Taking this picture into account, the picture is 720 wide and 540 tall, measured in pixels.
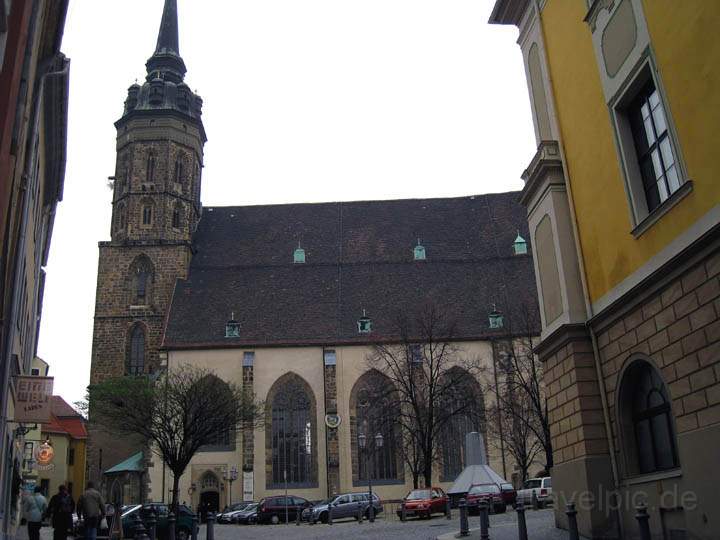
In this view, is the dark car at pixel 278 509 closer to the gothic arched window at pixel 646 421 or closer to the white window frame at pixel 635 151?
the gothic arched window at pixel 646 421

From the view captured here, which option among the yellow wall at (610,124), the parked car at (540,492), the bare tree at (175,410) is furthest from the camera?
the bare tree at (175,410)

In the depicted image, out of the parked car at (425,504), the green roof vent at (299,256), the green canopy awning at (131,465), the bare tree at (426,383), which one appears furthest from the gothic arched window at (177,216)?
the parked car at (425,504)

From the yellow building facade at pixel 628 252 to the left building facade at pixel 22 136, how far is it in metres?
8.56

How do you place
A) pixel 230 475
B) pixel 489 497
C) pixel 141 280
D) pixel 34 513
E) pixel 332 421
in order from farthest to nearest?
pixel 141 280, pixel 332 421, pixel 230 475, pixel 489 497, pixel 34 513

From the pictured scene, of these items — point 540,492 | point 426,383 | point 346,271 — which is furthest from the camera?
point 346,271

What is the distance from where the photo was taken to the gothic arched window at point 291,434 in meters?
40.7

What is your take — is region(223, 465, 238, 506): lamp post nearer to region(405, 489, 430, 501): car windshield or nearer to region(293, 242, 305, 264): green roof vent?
region(293, 242, 305, 264): green roof vent

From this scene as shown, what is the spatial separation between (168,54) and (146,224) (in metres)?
12.9

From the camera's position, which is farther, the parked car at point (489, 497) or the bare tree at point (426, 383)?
the bare tree at point (426, 383)

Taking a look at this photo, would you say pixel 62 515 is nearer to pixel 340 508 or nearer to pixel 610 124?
pixel 610 124

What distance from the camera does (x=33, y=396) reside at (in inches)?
580

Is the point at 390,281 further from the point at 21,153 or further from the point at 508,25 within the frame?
the point at 21,153

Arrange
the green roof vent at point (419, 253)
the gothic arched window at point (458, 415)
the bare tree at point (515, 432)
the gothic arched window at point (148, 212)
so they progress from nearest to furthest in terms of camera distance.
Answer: the bare tree at point (515, 432) → the gothic arched window at point (458, 415) → the gothic arched window at point (148, 212) → the green roof vent at point (419, 253)

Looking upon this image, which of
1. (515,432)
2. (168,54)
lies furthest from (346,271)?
(168,54)
